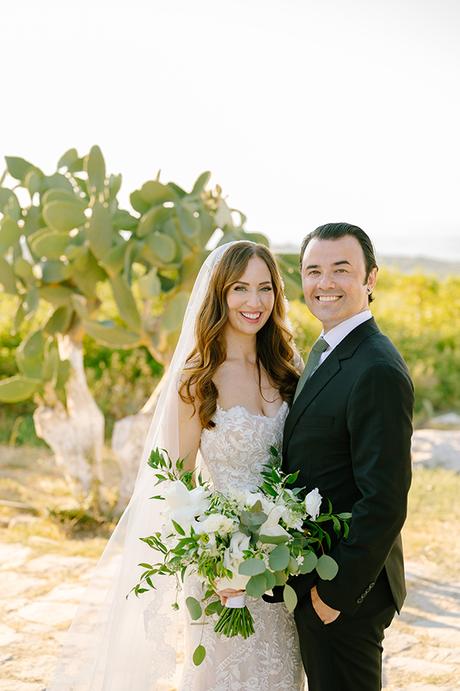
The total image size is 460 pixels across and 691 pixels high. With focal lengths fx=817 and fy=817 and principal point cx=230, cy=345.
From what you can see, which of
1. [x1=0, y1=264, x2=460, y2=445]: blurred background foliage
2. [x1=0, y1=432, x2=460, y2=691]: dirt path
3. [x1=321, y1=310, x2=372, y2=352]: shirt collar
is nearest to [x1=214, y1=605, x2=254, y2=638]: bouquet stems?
[x1=321, y1=310, x2=372, y2=352]: shirt collar

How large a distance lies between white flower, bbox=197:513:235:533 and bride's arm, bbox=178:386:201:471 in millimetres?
652

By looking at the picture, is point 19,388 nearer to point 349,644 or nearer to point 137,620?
point 137,620

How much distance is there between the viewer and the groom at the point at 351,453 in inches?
95.4

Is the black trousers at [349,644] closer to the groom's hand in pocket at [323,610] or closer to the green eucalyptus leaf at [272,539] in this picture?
the groom's hand in pocket at [323,610]

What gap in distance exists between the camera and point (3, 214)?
6.55 m

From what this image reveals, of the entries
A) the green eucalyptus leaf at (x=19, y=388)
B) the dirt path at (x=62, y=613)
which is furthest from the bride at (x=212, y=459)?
the green eucalyptus leaf at (x=19, y=388)

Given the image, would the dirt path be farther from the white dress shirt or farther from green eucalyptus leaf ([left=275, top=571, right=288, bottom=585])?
the white dress shirt

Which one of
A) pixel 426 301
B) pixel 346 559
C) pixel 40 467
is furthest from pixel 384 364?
pixel 426 301

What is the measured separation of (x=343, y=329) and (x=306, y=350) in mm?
5738

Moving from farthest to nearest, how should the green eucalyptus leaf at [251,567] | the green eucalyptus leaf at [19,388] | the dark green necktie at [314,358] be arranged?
the green eucalyptus leaf at [19,388] → the dark green necktie at [314,358] → the green eucalyptus leaf at [251,567]

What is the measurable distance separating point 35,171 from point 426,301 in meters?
9.07

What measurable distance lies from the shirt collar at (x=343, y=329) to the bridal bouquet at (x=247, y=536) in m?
0.49

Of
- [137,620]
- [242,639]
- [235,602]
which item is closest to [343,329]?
[235,602]

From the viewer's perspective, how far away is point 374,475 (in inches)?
95.0
